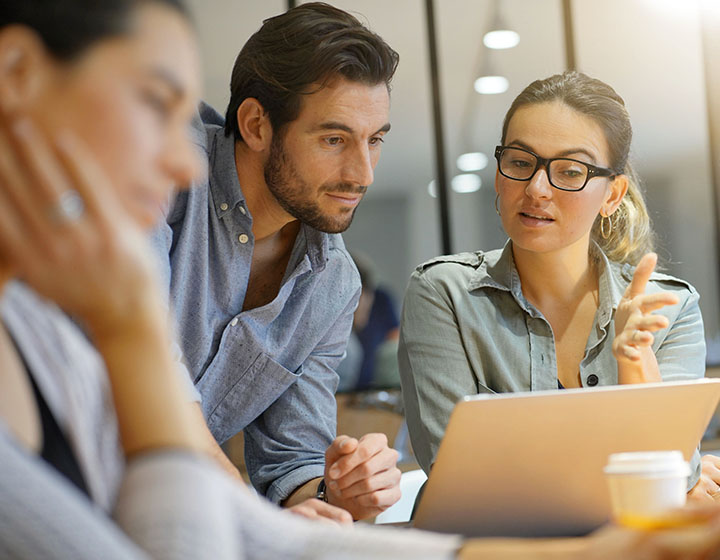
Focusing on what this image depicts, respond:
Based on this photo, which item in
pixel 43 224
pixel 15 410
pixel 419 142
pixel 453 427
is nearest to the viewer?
pixel 43 224

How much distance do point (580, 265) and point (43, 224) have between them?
176 cm

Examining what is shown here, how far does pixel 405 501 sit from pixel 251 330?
517 mm

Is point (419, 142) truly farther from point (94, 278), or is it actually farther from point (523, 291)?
point (94, 278)

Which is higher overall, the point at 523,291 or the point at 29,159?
the point at 29,159

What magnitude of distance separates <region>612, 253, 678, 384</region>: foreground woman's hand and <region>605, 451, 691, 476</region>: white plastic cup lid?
0.74 metres

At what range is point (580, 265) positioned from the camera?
2326mm

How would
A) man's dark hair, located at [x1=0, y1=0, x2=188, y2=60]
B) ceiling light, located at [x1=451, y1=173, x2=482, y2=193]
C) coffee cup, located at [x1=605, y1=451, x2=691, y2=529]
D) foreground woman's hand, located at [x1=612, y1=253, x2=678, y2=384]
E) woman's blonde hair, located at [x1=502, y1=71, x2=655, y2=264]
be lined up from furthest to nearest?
ceiling light, located at [x1=451, y1=173, x2=482, y2=193], woman's blonde hair, located at [x1=502, y1=71, x2=655, y2=264], foreground woman's hand, located at [x1=612, y1=253, x2=678, y2=384], coffee cup, located at [x1=605, y1=451, x2=691, y2=529], man's dark hair, located at [x1=0, y1=0, x2=188, y2=60]

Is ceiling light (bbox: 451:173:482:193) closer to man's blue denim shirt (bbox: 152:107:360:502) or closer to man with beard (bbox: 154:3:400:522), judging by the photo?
man with beard (bbox: 154:3:400:522)

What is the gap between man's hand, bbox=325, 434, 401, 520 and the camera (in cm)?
164

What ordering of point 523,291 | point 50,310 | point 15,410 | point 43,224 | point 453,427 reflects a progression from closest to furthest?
point 43,224, point 15,410, point 50,310, point 453,427, point 523,291

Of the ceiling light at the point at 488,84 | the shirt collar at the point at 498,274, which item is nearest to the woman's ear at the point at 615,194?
the shirt collar at the point at 498,274

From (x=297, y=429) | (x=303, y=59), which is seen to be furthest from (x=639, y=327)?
(x=303, y=59)

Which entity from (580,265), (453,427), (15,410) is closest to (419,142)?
(580,265)

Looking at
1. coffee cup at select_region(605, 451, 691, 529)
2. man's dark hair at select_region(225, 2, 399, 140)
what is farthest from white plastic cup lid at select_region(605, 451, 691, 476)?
man's dark hair at select_region(225, 2, 399, 140)
